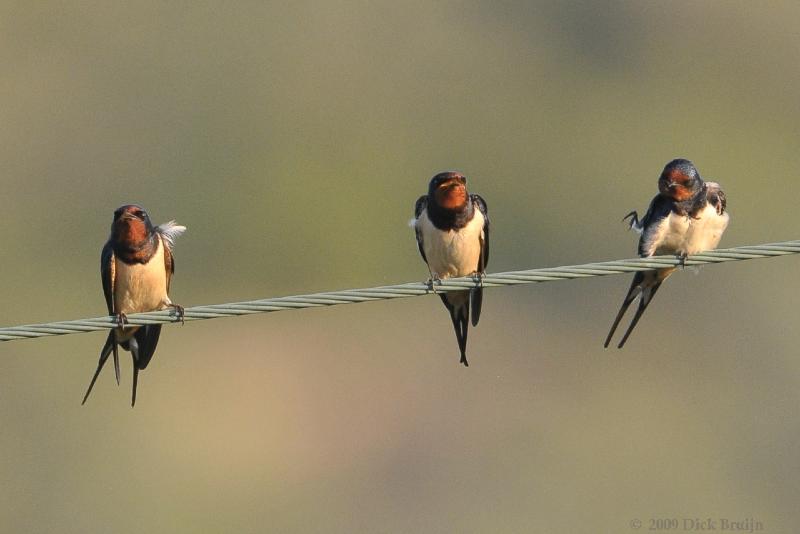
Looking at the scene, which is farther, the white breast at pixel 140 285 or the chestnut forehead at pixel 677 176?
the white breast at pixel 140 285

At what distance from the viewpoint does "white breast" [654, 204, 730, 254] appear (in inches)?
456

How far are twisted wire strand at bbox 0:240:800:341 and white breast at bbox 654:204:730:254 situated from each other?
176 centimetres

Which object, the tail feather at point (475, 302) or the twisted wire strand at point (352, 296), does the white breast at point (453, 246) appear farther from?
the twisted wire strand at point (352, 296)

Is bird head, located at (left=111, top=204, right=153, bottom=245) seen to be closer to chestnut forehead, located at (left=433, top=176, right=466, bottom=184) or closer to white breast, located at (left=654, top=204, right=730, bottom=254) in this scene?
chestnut forehead, located at (left=433, top=176, right=466, bottom=184)

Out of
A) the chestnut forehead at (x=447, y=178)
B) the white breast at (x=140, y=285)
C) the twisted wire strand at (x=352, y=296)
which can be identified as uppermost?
the chestnut forehead at (x=447, y=178)

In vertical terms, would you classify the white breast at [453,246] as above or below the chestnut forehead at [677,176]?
below

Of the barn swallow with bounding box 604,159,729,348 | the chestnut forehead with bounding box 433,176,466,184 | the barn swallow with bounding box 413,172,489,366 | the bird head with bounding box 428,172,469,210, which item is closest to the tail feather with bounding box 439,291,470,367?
the barn swallow with bounding box 413,172,489,366

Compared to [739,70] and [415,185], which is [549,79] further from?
[415,185]

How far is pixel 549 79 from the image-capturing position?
71.1 m

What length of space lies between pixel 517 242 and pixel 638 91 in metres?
19.7

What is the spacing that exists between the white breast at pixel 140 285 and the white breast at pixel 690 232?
2.70 meters

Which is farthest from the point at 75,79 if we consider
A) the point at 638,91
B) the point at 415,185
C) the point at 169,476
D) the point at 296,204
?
the point at 169,476

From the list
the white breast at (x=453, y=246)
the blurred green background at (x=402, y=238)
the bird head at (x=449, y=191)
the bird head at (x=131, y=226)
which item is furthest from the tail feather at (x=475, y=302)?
the blurred green background at (x=402, y=238)

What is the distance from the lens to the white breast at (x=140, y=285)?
12.1 m
